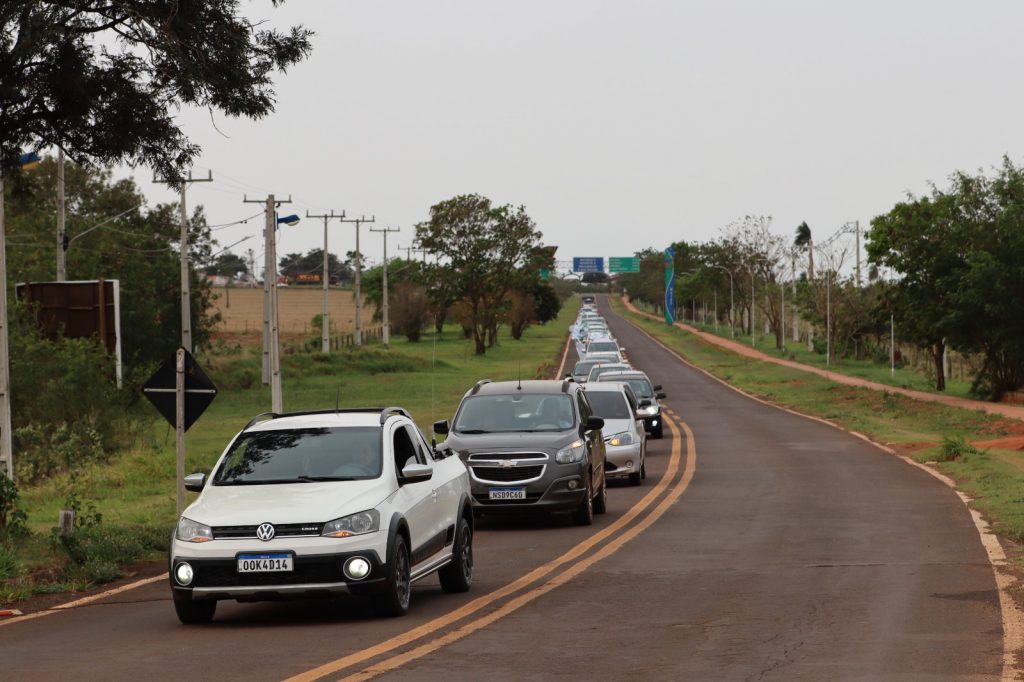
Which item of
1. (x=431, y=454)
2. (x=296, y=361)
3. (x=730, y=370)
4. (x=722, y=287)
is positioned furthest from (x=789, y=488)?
(x=722, y=287)

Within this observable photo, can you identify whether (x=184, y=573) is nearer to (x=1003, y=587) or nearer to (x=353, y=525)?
(x=353, y=525)

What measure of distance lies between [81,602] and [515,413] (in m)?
8.09

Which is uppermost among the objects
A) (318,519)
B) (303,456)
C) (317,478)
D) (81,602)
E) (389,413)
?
(389,413)

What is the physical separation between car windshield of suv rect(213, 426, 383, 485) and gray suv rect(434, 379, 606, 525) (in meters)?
5.72

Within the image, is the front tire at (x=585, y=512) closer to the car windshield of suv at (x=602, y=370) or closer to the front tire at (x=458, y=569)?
the front tire at (x=458, y=569)

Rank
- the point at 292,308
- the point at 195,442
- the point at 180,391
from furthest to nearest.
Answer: the point at 292,308 → the point at 195,442 → the point at 180,391

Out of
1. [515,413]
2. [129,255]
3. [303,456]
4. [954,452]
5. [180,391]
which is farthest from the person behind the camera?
[129,255]

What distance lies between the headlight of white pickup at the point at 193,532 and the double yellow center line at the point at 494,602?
164 centimetres

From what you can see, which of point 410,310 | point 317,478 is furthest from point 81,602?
point 410,310

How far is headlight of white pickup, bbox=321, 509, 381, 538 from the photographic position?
10.6 m

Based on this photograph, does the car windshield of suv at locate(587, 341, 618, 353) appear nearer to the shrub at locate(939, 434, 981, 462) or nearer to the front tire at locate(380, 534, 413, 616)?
the shrub at locate(939, 434, 981, 462)

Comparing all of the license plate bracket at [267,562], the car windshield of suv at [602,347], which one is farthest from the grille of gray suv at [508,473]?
the car windshield of suv at [602,347]

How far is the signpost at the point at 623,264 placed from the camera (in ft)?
587

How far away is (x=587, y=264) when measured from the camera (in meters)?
185
